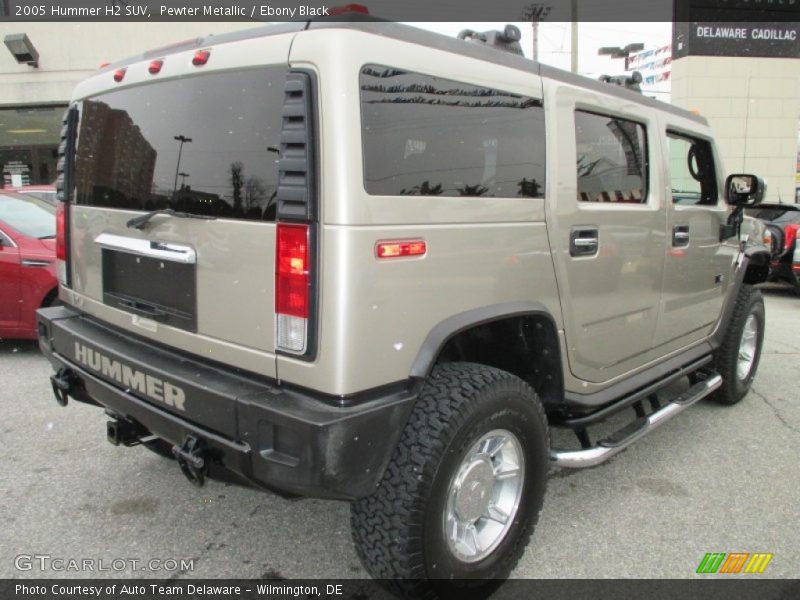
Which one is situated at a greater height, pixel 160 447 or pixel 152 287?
pixel 152 287

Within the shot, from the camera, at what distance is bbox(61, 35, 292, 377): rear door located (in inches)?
81.7

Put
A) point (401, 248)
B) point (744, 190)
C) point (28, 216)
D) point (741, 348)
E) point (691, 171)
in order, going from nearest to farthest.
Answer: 1. point (401, 248)
2. point (691, 171)
3. point (744, 190)
4. point (741, 348)
5. point (28, 216)

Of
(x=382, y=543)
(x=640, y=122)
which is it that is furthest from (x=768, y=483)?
(x=382, y=543)

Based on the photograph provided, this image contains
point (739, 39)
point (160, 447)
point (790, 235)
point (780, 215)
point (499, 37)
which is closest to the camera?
point (499, 37)

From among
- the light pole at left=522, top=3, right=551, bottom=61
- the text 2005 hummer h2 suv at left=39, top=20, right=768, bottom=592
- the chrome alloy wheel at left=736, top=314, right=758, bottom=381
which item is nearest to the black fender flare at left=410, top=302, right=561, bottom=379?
the text 2005 hummer h2 suv at left=39, top=20, right=768, bottom=592

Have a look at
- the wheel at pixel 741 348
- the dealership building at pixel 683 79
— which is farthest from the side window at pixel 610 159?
the dealership building at pixel 683 79

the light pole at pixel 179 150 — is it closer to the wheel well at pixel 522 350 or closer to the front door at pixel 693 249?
the wheel well at pixel 522 350

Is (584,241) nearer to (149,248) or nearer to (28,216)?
(149,248)

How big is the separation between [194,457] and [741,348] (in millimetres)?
4114

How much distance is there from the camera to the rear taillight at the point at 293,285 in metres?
1.95

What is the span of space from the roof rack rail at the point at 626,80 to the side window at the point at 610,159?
268 millimetres

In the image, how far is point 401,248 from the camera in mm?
2043

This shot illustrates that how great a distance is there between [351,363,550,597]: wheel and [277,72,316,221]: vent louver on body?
79 centimetres

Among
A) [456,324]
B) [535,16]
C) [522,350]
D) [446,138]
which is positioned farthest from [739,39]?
[456,324]
